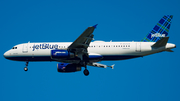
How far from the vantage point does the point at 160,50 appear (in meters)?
41.8

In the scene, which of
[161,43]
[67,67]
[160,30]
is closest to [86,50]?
[67,67]

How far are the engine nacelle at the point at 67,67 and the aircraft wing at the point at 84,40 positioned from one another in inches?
207

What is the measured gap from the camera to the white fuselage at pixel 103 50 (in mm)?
42416

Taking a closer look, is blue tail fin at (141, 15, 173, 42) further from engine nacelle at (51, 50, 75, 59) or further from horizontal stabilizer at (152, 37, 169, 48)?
engine nacelle at (51, 50, 75, 59)

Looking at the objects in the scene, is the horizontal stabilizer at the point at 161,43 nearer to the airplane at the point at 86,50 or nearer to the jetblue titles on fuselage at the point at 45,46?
the airplane at the point at 86,50

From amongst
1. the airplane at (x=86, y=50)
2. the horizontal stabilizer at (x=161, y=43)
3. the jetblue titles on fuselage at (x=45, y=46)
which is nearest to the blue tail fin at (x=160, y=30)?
the airplane at (x=86, y=50)

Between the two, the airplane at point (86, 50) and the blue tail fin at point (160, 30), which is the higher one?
the blue tail fin at point (160, 30)

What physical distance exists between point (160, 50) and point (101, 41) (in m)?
7.93

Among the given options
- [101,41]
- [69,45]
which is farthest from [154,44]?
[69,45]

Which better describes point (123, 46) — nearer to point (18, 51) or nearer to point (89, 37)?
point (89, 37)

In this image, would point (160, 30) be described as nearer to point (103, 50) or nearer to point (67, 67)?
point (103, 50)

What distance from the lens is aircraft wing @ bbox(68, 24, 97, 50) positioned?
122ft

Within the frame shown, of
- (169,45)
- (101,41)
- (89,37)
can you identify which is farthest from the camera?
(101,41)

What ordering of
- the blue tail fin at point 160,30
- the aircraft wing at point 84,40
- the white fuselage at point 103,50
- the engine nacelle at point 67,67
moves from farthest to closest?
the engine nacelle at point 67,67, the blue tail fin at point 160,30, the white fuselage at point 103,50, the aircraft wing at point 84,40
